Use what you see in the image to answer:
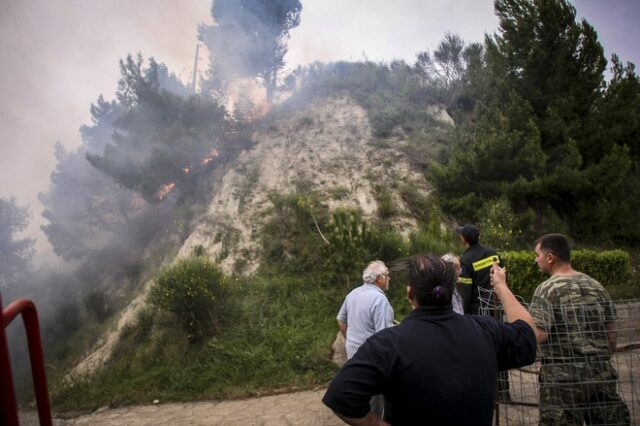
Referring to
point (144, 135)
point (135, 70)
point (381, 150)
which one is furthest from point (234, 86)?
point (381, 150)

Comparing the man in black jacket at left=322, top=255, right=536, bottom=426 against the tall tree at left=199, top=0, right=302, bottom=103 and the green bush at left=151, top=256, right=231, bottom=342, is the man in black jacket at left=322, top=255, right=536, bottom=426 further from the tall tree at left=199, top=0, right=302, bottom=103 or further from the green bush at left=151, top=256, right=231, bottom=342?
the tall tree at left=199, top=0, right=302, bottom=103

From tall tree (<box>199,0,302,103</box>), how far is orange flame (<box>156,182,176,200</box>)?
7398 millimetres

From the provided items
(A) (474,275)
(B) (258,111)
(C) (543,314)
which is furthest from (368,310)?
(B) (258,111)

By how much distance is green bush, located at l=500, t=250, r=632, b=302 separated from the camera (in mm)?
8102

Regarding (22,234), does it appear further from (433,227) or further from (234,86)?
(433,227)

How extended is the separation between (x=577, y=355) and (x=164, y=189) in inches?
628

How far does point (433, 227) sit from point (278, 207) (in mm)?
4927

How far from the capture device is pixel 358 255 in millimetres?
8867

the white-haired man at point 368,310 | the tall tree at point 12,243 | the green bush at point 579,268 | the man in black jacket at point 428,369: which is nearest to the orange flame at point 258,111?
the tall tree at point 12,243

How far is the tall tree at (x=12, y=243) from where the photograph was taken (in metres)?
17.3

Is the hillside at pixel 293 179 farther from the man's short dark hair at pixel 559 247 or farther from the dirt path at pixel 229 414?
the man's short dark hair at pixel 559 247

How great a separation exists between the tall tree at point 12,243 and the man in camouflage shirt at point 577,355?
837 inches

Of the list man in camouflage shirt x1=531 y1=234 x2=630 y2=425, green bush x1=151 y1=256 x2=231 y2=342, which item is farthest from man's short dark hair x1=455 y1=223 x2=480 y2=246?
green bush x1=151 y1=256 x2=231 y2=342

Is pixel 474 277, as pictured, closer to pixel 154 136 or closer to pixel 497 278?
pixel 497 278
